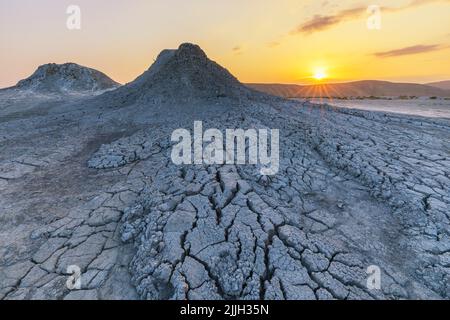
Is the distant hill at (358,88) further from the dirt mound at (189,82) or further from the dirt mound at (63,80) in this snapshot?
the dirt mound at (189,82)

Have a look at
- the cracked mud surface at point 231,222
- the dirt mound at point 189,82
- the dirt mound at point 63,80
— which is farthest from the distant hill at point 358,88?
the cracked mud surface at point 231,222

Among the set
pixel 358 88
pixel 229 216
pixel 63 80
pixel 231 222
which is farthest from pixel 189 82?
pixel 358 88

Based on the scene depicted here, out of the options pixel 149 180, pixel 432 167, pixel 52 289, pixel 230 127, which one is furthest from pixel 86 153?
pixel 432 167

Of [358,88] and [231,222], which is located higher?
[358,88]

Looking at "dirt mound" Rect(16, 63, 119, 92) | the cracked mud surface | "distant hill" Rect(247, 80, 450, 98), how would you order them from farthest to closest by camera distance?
"distant hill" Rect(247, 80, 450, 98) → "dirt mound" Rect(16, 63, 119, 92) → the cracked mud surface

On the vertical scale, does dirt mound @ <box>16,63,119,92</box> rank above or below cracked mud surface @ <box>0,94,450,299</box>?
above

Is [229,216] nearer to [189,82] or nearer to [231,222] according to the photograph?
[231,222]

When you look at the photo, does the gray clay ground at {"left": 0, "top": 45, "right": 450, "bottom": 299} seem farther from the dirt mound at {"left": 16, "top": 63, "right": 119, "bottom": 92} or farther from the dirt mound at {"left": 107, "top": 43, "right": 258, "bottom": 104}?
the dirt mound at {"left": 16, "top": 63, "right": 119, "bottom": 92}

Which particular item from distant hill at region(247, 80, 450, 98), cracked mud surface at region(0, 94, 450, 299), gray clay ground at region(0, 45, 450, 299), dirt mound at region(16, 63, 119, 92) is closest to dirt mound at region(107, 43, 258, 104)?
gray clay ground at region(0, 45, 450, 299)
